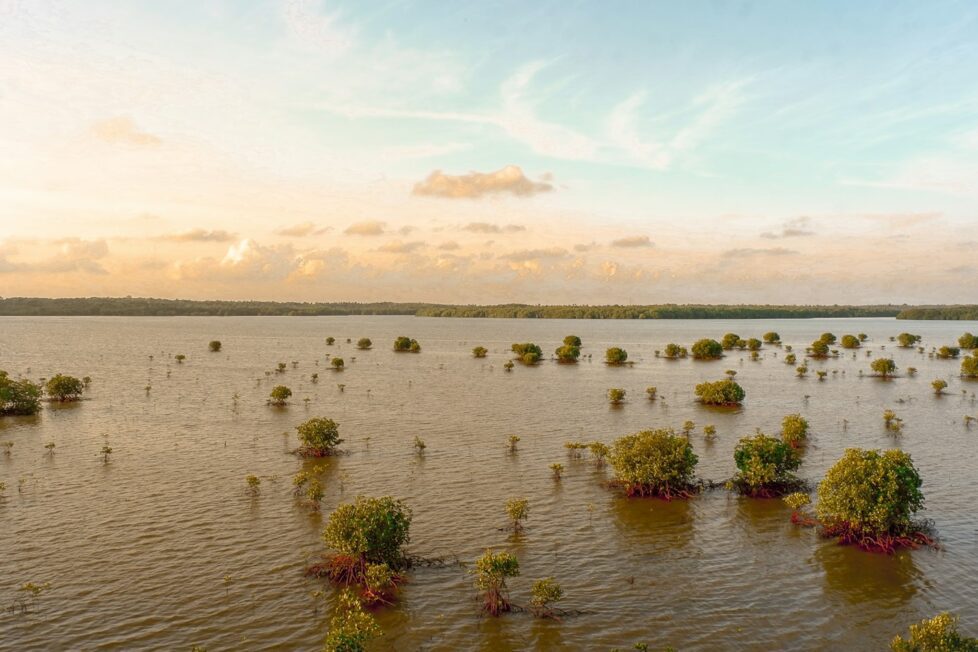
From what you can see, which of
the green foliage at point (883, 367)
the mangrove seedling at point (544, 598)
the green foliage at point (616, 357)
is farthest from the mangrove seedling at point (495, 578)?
the green foliage at point (616, 357)

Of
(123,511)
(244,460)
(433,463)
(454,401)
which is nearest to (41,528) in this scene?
(123,511)

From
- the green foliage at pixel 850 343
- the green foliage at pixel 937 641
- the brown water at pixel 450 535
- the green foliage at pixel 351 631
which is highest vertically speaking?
the green foliage at pixel 850 343

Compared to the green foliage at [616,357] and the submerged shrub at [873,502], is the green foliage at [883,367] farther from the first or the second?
the submerged shrub at [873,502]

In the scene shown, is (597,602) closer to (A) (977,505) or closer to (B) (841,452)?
(A) (977,505)

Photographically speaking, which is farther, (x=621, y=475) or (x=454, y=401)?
(x=454, y=401)

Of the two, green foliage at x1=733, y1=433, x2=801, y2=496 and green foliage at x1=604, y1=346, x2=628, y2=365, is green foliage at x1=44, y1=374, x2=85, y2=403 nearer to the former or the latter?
green foliage at x1=733, y1=433, x2=801, y2=496

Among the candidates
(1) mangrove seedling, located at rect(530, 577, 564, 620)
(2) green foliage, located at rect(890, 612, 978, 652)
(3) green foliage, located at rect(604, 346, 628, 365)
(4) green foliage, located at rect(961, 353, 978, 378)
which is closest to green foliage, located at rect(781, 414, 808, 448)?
(2) green foliage, located at rect(890, 612, 978, 652)
